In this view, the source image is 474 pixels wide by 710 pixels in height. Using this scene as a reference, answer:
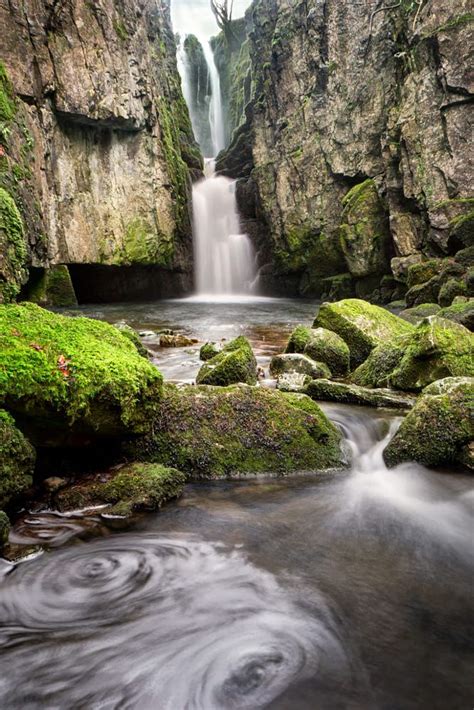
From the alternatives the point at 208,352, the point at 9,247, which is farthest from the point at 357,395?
the point at 9,247

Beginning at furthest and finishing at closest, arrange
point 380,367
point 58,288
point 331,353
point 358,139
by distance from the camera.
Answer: point 358,139 → point 58,288 → point 331,353 → point 380,367

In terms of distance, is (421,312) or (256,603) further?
(421,312)

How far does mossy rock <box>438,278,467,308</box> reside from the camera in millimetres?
14094

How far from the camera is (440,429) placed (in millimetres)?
3961

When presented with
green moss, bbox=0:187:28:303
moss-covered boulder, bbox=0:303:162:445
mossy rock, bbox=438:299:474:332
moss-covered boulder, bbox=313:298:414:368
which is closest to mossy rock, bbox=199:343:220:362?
moss-covered boulder, bbox=313:298:414:368

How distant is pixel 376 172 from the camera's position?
72.2ft

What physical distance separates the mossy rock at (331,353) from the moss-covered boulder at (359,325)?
437 mm

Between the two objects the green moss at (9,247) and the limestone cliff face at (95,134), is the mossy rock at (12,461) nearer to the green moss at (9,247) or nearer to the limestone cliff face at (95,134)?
the green moss at (9,247)

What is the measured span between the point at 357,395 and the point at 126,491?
336 cm

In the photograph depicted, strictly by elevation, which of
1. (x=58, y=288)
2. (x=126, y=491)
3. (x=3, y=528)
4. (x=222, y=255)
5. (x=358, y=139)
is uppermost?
(x=358, y=139)

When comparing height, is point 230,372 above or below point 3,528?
above

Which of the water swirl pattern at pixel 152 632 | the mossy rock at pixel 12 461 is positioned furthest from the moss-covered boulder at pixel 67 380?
the water swirl pattern at pixel 152 632

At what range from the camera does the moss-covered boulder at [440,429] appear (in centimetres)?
391

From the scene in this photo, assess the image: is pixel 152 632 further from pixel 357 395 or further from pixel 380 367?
pixel 380 367
